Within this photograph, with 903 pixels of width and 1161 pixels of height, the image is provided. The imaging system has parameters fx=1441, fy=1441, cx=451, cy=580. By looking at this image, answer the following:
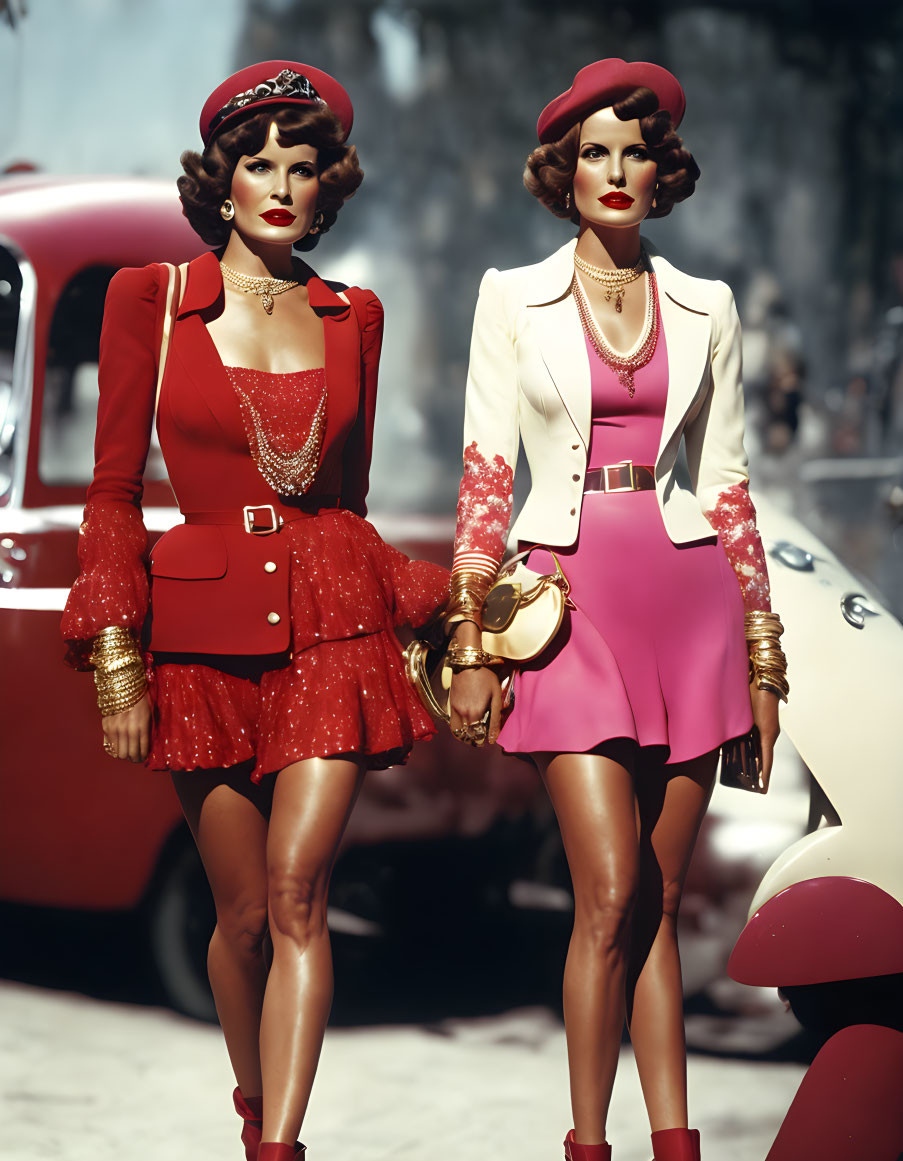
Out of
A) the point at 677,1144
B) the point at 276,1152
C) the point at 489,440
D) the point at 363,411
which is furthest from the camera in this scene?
the point at 363,411

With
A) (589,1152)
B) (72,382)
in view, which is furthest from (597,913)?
(72,382)

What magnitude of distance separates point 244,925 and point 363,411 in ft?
3.15

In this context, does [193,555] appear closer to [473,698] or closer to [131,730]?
[131,730]

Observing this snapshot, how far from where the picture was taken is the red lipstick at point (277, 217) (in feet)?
8.15

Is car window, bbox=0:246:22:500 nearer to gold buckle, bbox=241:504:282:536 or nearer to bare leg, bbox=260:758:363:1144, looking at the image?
gold buckle, bbox=241:504:282:536

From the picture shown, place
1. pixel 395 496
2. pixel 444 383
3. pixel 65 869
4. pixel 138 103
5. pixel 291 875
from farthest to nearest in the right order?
1. pixel 444 383
2. pixel 395 496
3. pixel 138 103
4. pixel 65 869
5. pixel 291 875

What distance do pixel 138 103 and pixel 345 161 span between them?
8.53 feet

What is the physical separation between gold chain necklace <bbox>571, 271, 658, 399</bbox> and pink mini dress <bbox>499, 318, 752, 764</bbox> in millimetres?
12

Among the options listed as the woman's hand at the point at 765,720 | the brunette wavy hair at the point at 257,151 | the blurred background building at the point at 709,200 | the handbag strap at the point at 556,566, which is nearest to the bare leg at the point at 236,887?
the handbag strap at the point at 556,566

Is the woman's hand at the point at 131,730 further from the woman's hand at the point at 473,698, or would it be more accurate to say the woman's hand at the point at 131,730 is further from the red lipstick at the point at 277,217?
the red lipstick at the point at 277,217

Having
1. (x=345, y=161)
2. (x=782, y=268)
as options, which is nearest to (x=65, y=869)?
(x=345, y=161)

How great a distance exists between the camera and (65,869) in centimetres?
361

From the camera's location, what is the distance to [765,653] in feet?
8.51

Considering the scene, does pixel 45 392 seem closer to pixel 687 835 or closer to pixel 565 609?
pixel 565 609
